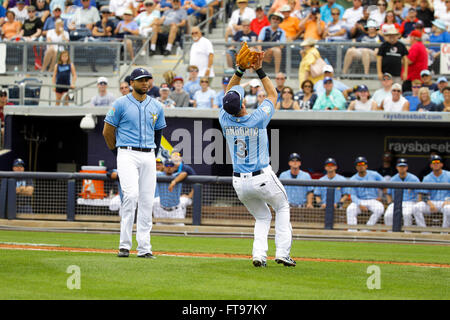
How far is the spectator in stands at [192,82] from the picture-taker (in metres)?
17.1

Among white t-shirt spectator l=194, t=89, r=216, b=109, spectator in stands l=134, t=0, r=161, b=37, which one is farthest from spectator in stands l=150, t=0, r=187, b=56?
white t-shirt spectator l=194, t=89, r=216, b=109

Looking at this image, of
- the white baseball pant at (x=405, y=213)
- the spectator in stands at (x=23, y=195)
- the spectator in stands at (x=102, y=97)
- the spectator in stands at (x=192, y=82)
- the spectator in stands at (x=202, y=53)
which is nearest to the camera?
the white baseball pant at (x=405, y=213)

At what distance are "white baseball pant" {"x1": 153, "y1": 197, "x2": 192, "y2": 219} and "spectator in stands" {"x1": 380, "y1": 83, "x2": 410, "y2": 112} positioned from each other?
4.48 m

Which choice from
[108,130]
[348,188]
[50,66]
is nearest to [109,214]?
[348,188]

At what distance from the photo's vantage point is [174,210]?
45.8 feet

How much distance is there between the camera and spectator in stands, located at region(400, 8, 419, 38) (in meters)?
18.1

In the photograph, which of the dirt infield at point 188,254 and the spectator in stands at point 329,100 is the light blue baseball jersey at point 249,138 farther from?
the spectator in stands at point 329,100

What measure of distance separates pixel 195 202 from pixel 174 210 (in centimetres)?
41

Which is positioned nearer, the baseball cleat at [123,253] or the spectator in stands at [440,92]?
the baseball cleat at [123,253]

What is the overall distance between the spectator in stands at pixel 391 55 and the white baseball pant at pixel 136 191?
8819 millimetres

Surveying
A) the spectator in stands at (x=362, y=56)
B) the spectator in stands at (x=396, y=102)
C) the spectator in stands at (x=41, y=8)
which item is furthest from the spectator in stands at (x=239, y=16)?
the spectator in stands at (x=41, y=8)

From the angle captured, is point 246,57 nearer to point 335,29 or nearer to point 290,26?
point 290,26

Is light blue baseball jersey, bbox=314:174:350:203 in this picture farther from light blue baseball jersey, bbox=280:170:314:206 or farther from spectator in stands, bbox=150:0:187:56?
spectator in stands, bbox=150:0:187:56

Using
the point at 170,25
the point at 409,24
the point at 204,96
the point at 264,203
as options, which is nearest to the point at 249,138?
the point at 264,203
